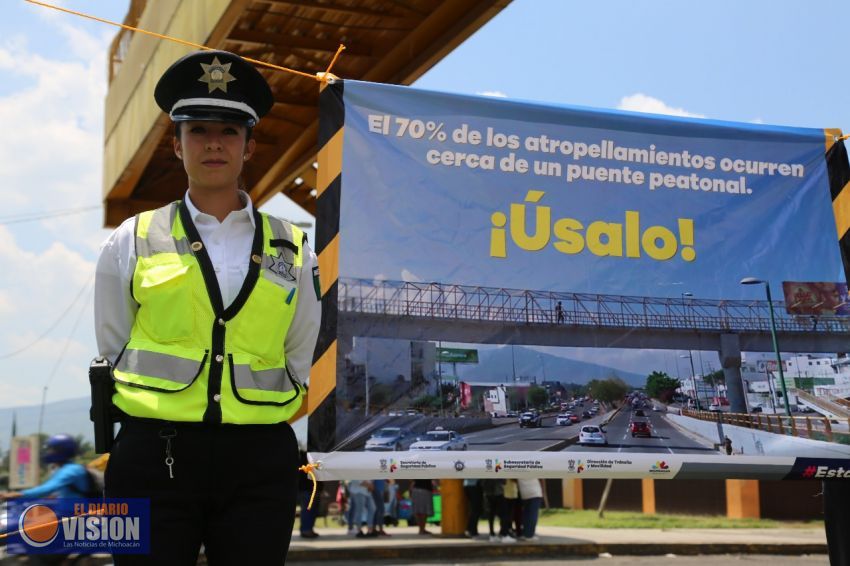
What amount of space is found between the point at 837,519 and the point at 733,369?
1062 mm

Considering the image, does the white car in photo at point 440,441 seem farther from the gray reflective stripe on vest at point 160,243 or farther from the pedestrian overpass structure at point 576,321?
the gray reflective stripe on vest at point 160,243

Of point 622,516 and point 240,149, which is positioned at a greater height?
point 240,149

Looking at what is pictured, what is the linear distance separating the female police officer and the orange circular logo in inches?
47.3

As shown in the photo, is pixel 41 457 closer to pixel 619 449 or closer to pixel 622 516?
pixel 619 449

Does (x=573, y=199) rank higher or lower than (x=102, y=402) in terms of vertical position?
higher

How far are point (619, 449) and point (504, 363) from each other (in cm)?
86

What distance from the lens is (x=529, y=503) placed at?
15086mm

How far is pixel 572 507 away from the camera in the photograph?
1040 inches

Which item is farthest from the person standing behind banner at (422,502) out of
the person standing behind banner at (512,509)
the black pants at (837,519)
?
the black pants at (837,519)

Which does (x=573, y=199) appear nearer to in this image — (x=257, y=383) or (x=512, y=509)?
(x=257, y=383)

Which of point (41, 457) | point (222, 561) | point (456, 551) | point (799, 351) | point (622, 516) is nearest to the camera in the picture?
point (222, 561)

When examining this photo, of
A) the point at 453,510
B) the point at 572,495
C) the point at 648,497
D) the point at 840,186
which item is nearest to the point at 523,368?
the point at 840,186

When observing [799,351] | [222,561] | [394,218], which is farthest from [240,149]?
[799,351]

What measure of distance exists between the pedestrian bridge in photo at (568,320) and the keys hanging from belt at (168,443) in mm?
2749
